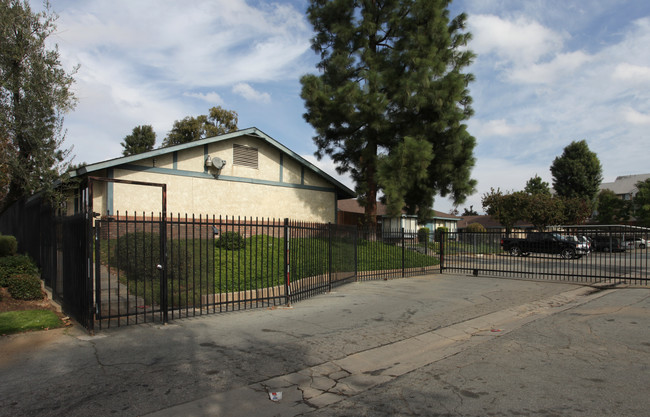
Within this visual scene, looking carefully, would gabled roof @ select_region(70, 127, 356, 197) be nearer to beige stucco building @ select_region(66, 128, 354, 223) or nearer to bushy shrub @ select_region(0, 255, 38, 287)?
beige stucco building @ select_region(66, 128, 354, 223)

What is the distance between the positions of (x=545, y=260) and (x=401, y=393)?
12853mm

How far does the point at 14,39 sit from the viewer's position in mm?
9164

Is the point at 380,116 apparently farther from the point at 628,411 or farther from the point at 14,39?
the point at 628,411

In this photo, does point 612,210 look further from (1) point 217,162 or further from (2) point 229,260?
(2) point 229,260

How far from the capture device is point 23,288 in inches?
345

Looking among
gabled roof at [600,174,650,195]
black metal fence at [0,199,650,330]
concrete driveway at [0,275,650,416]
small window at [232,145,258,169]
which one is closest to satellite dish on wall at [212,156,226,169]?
small window at [232,145,258,169]

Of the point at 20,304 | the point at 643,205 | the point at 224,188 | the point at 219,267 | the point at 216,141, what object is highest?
the point at 216,141

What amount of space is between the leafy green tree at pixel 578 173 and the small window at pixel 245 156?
47.1 m

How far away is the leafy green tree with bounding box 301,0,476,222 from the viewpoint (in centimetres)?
1967

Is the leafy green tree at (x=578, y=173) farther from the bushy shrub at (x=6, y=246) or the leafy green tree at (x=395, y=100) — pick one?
the bushy shrub at (x=6, y=246)

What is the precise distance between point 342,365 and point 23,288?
7.46m

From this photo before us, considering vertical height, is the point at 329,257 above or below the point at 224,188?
below

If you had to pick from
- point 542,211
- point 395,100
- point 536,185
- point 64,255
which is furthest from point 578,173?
point 64,255

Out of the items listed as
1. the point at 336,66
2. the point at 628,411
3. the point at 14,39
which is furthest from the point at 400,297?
the point at 336,66
